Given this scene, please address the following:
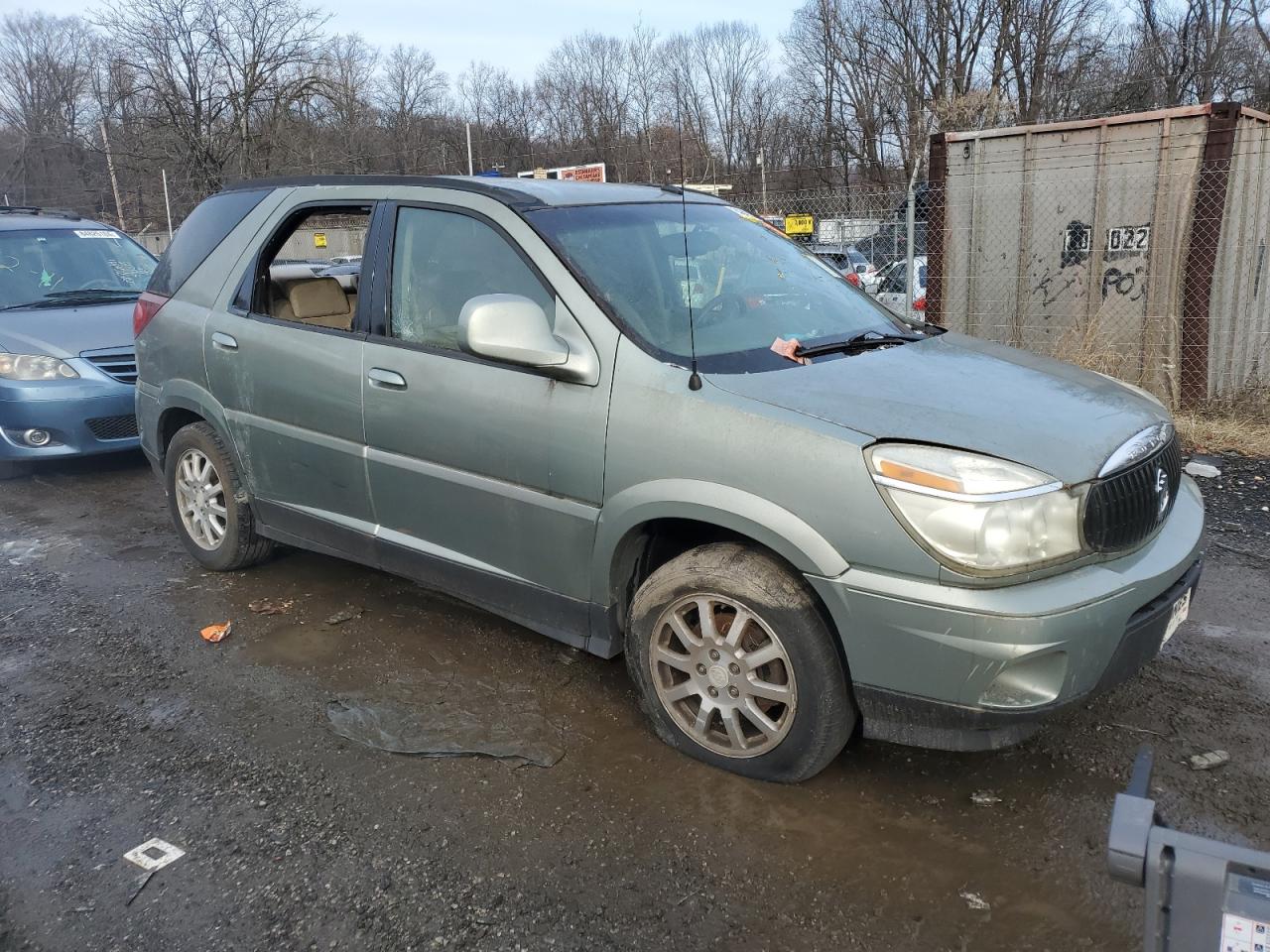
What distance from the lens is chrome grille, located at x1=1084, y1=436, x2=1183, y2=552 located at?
2.64 meters

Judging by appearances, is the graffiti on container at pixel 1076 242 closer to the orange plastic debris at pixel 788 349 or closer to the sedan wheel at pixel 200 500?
the orange plastic debris at pixel 788 349

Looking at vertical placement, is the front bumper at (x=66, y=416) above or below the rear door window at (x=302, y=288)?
below

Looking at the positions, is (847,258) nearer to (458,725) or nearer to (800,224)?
(800,224)

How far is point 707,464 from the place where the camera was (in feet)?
9.52

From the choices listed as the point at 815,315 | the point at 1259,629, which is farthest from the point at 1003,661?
the point at 1259,629

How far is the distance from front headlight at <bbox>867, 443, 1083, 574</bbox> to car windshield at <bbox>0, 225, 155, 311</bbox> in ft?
23.5

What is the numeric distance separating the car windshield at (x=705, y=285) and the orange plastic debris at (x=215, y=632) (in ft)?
7.76

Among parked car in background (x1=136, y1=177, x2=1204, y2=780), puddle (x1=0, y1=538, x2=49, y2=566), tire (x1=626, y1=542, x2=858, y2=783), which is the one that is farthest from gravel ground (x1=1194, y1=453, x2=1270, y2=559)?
puddle (x1=0, y1=538, x2=49, y2=566)

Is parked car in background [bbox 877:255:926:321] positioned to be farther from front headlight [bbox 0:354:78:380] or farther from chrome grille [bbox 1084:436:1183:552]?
front headlight [bbox 0:354:78:380]

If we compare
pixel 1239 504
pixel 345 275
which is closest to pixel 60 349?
pixel 345 275

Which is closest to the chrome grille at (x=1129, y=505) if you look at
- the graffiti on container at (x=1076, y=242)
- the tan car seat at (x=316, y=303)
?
the tan car seat at (x=316, y=303)

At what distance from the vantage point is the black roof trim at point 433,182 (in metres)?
3.60

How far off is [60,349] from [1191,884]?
736 centimetres

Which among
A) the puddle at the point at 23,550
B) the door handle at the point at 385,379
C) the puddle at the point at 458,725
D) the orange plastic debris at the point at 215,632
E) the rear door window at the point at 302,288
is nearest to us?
the puddle at the point at 458,725
